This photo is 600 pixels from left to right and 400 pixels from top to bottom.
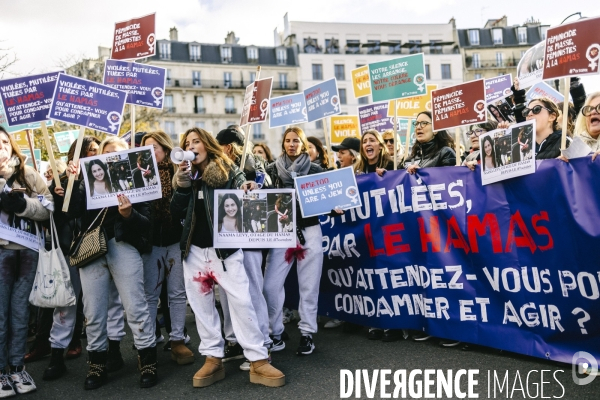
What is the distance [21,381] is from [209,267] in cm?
170

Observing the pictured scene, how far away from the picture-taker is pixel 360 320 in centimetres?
545

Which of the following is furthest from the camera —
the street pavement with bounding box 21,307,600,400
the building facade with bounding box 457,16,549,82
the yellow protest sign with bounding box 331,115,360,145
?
the building facade with bounding box 457,16,549,82

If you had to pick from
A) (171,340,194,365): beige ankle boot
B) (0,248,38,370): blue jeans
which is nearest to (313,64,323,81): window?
Result: (171,340,194,365): beige ankle boot

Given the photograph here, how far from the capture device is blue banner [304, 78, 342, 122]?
229 inches

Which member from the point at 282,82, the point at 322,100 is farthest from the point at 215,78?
the point at 322,100

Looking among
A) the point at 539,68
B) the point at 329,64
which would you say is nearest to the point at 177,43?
the point at 329,64

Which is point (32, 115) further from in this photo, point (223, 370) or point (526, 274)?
point (526, 274)

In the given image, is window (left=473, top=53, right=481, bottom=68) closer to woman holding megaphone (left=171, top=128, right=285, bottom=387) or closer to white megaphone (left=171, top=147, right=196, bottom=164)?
woman holding megaphone (left=171, top=128, right=285, bottom=387)

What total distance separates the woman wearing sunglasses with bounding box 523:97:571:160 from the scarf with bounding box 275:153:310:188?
1.98 meters

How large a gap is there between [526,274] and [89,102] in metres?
3.85

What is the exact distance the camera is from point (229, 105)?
51875mm

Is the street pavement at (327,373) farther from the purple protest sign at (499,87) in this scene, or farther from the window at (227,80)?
the window at (227,80)

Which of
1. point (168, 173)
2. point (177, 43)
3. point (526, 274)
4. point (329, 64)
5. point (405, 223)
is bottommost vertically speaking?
point (526, 274)

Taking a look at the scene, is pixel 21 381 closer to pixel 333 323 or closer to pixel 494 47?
pixel 333 323
